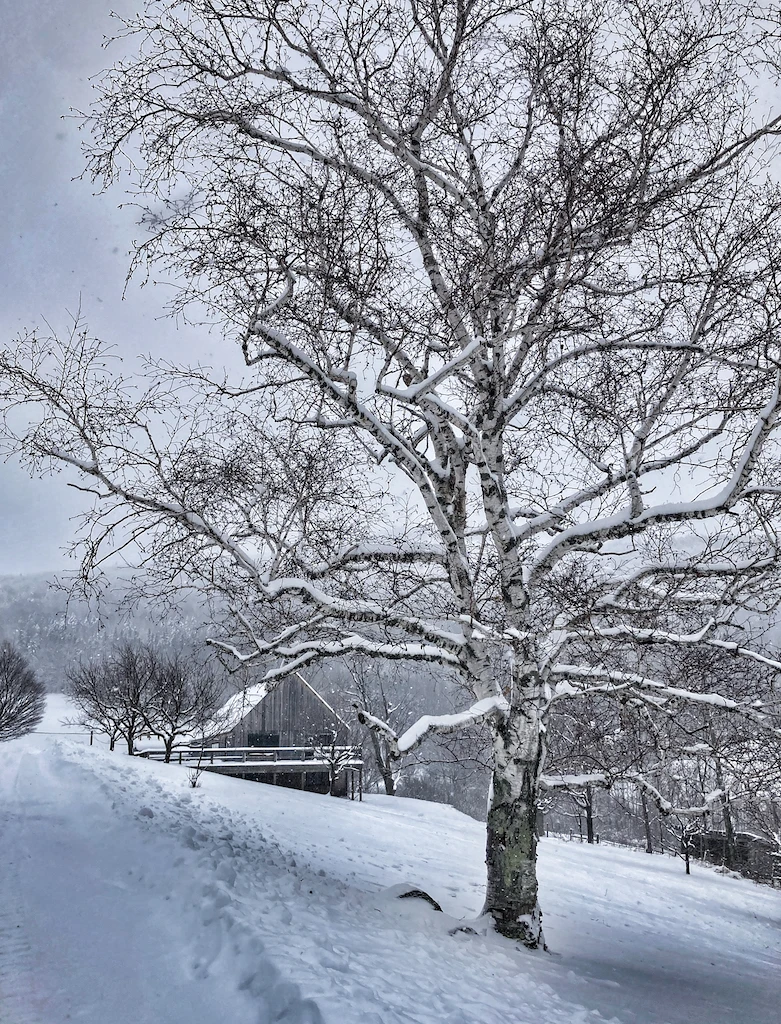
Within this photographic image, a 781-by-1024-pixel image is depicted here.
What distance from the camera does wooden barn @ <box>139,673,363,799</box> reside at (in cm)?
2347

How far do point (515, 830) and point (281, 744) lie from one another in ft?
78.1

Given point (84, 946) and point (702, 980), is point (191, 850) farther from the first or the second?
point (702, 980)

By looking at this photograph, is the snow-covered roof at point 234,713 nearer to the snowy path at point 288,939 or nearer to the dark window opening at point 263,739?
the dark window opening at point 263,739

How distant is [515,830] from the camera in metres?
5.66

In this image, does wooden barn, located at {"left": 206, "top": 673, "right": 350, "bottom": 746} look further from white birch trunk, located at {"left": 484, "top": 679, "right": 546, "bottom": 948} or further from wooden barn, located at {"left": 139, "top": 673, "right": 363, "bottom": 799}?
white birch trunk, located at {"left": 484, "top": 679, "right": 546, "bottom": 948}

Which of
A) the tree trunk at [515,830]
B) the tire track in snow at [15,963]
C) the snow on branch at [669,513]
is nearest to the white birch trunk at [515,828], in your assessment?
the tree trunk at [515,830]

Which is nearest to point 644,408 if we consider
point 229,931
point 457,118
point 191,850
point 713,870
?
point 457,118

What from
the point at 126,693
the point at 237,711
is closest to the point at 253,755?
the point at 237,711

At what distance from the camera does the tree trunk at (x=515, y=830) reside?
557 cm

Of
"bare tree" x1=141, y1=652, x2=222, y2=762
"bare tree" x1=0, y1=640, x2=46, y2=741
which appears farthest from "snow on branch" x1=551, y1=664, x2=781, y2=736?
"bare tree" x1=0, y1=640, x2=46, y2=741

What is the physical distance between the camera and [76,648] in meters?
95.6

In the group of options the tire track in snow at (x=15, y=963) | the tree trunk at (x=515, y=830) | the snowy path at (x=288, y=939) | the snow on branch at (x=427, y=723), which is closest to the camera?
the tire track in snow at (x=15, y=963)

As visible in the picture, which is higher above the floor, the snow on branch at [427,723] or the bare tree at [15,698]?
the snow on branch at [427,723]

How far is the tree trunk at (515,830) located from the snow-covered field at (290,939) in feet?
0.87
